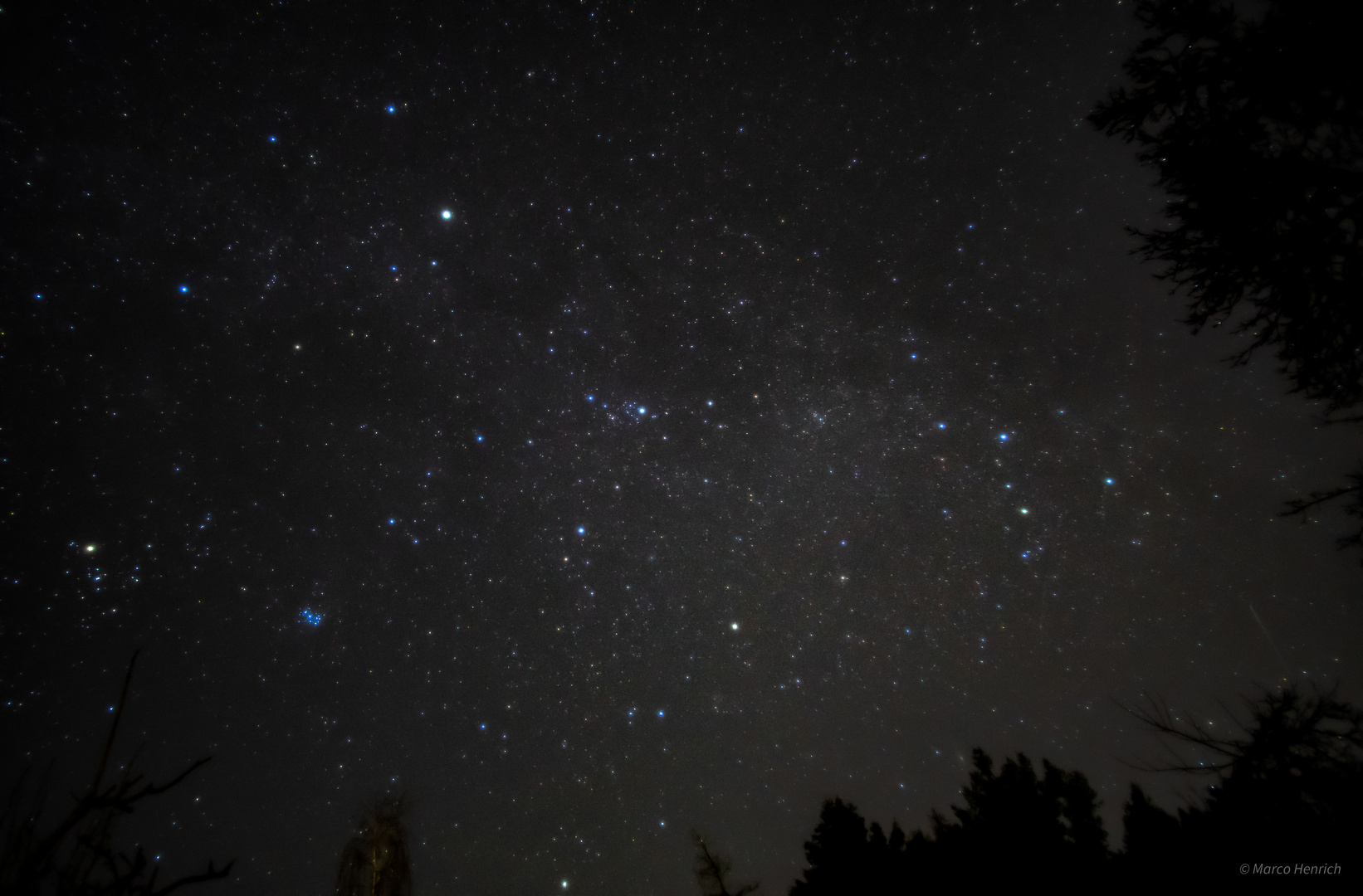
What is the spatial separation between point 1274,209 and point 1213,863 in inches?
313

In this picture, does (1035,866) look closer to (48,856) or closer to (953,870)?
(953,870)

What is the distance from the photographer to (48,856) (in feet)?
5.97

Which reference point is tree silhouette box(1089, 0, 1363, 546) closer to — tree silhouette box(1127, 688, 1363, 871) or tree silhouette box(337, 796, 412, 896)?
tree silhouette box(1127, 688, 1363, 871)

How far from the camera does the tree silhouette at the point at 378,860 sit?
40.5 ft

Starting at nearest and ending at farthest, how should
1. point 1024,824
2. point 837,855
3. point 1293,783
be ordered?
point 1293,783
point 837,855
point 1024,824

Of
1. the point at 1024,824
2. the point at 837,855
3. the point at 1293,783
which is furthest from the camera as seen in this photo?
the point at 1024,824

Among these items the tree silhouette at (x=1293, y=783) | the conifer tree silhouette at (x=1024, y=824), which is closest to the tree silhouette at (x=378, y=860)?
the conifer tree silhouette at (x=1024, y=824)

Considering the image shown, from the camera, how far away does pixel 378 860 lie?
12.9 m

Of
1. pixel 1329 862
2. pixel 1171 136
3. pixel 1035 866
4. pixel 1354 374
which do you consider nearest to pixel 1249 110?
pixel 1171 136

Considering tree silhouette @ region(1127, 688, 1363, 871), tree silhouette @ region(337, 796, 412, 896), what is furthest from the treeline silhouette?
tree silhouette @ region(337, 796, 412, 896)

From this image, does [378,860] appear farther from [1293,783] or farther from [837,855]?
[1293,783]

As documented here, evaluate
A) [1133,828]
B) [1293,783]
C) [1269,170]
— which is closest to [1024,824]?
[1133,828]

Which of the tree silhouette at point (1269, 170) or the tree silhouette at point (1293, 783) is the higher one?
the tree silhouette at point (1269, 170)

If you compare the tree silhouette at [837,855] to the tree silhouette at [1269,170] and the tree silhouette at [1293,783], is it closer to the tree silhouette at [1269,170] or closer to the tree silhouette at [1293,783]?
the tree silhouette at [1293,783]
